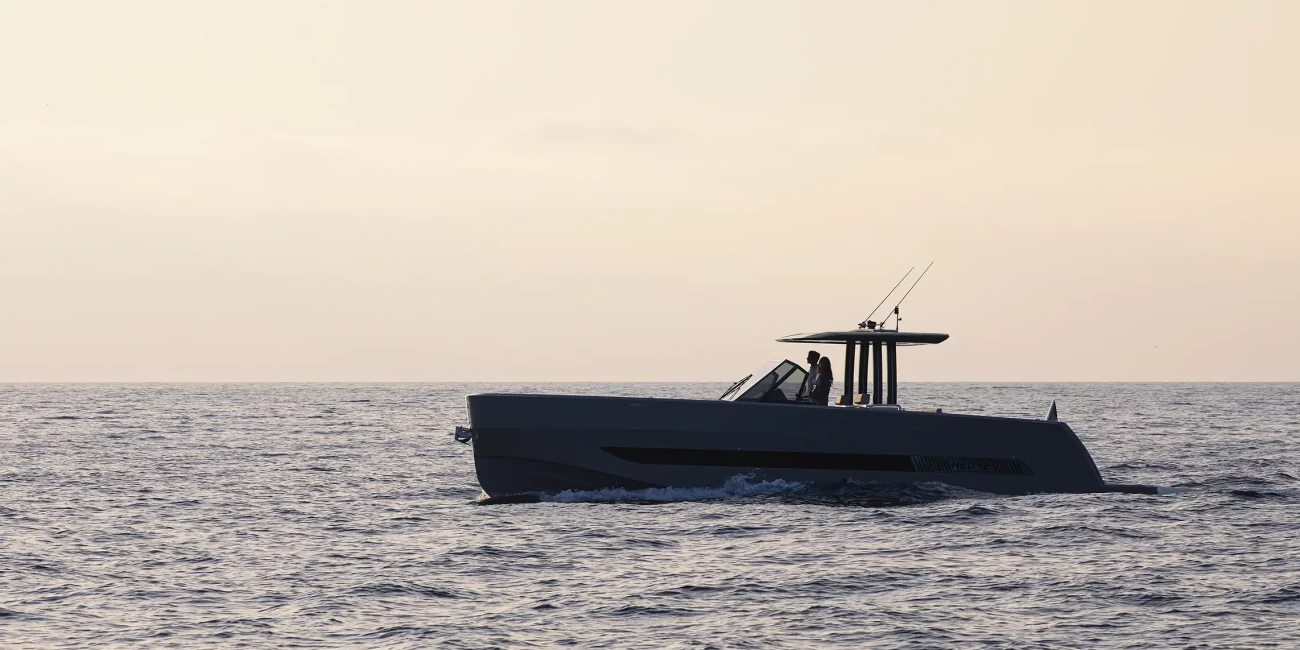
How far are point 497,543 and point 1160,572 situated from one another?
6593 mm

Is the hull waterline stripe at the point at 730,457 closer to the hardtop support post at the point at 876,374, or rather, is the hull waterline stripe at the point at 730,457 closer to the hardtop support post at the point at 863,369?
the hardtop support post at the point at 876,374

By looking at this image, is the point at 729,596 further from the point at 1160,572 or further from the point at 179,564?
the point at 179,564

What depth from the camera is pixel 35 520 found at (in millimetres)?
16172

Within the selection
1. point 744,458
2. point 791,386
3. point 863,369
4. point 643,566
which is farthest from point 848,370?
point 643,566

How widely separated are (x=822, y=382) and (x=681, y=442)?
2.16 meters

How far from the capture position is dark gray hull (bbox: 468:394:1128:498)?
16.8 metres

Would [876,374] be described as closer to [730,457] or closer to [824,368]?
[824,368]

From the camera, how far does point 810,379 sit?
17594mm

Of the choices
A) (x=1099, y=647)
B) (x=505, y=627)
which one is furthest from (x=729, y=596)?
(x=1099, y=647)

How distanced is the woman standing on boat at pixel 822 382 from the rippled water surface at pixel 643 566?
130 centimetres

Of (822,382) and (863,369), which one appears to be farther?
(863,369)

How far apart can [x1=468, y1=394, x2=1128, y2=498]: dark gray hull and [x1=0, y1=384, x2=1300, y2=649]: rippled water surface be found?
0.28 metres

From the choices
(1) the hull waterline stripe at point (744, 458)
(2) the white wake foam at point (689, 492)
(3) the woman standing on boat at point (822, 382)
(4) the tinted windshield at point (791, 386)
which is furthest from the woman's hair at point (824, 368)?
(2) the white wake foam at point (689, 492)

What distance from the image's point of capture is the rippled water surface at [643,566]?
32.0ft
